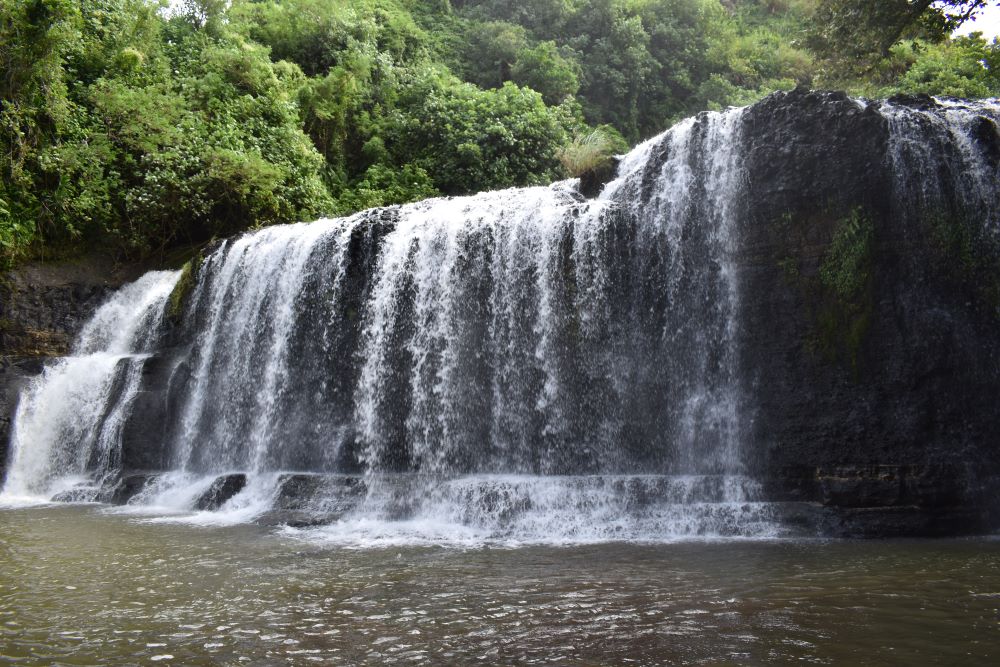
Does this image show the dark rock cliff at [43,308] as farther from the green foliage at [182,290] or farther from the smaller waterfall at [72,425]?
the green foliage at [182,290]

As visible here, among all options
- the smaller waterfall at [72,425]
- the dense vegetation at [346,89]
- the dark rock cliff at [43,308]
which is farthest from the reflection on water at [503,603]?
the dense vegetation at [346,89]

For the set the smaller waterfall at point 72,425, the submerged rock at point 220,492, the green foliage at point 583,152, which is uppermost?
the green foliage at point 583,152

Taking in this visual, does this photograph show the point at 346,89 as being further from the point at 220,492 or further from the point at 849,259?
the point at 849,259

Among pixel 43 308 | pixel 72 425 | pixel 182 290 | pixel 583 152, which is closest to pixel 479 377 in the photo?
pixel 182 290

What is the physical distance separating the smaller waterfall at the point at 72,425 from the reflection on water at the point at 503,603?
6.17 m

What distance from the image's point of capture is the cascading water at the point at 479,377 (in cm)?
928

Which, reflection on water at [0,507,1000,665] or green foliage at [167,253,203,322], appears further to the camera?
green foliage at [167,253,203,322]

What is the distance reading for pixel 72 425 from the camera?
13477mm

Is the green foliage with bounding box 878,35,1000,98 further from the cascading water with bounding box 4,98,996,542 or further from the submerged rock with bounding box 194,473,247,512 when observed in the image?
the submerged rock with bounding box 194,473,247,512

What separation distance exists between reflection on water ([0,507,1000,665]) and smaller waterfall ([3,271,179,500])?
243 inches

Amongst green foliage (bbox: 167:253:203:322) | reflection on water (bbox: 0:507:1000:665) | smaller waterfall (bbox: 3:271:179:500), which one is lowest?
reflection on water (bbox: 0:507:1000:665)

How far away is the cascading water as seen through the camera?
928cm

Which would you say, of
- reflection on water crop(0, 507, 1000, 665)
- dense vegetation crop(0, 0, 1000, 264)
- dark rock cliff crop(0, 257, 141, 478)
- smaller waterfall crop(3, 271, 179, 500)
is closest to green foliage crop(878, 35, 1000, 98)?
dense vegetation crop(0, 0, 1000, 264)

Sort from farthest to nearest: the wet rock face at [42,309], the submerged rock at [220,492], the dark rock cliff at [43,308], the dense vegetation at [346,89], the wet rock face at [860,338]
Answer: the dense vegetation at [346,89], the wet rock face at [42,309], the dark rock cliff at [43,308], the submerged rock at [220,492], the wet rock face at [860,338]
